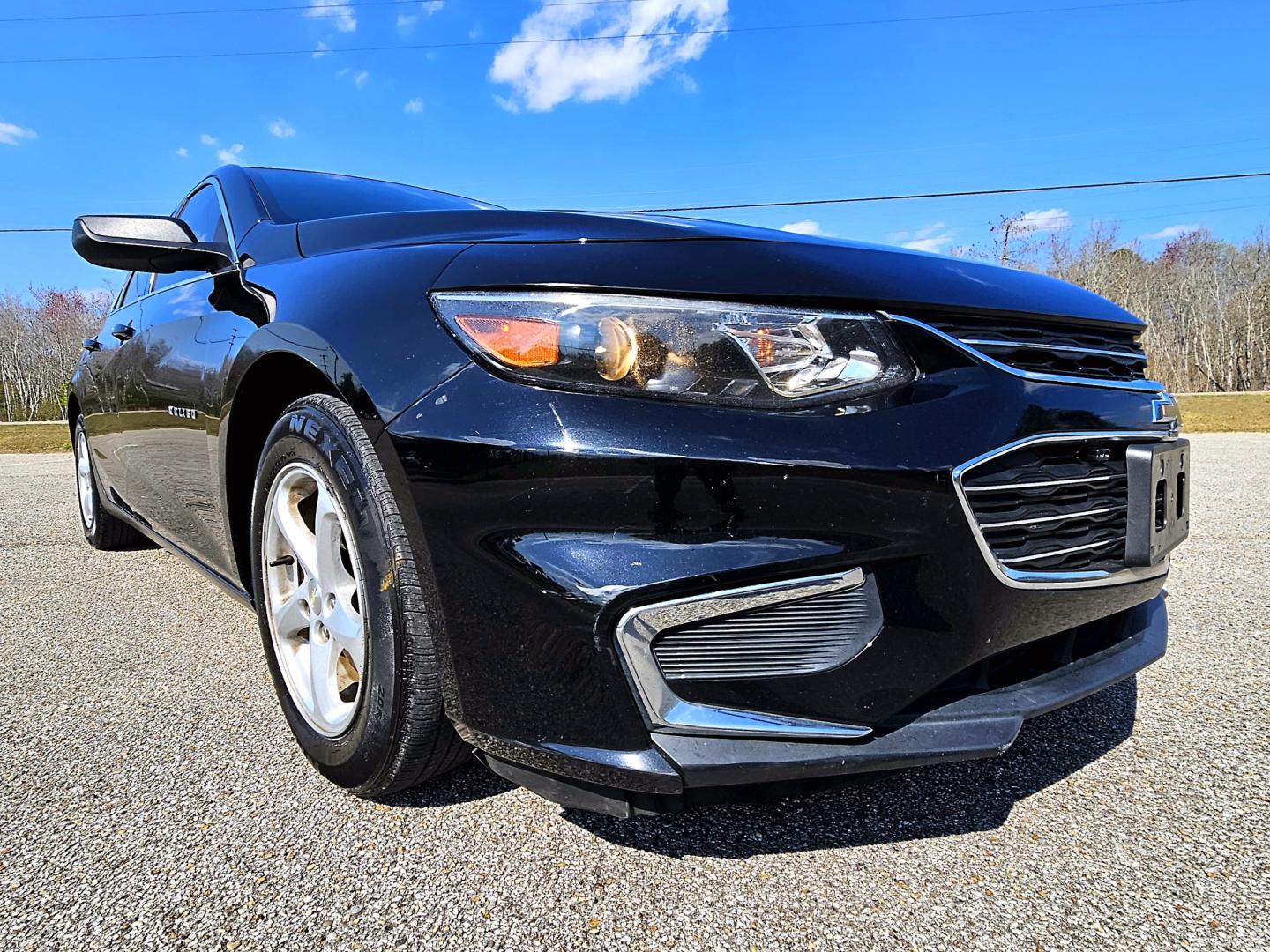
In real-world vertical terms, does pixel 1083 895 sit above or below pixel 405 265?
below

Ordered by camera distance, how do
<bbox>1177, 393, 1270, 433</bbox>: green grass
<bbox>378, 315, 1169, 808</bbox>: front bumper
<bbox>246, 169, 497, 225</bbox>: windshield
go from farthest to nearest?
<bbox>1177, 393, 1270, 433</bbox>: green grass, <bbox>246, 169, 497, 225</bbox>: windshield, <bbox>378, 315, 1169, 808</bbox>: front bumper

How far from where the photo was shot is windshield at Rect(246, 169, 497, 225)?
2283mm

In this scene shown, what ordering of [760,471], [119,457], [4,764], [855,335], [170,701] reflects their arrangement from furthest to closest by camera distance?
[119,457]
[170,701]
[4,764]
[855,335]
[760,471]

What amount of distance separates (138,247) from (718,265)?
170 centimetres

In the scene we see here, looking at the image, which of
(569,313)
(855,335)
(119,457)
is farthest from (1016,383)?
(119,457)

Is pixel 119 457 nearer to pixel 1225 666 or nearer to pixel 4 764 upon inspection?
pixel 4 764

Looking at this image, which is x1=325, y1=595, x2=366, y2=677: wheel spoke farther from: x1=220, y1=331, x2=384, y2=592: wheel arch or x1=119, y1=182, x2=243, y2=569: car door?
x1=119, y1=182, x2=243, y2=569: car door

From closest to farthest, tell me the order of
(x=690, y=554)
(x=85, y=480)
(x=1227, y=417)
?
(x=690, y=554)
(x=85, y=480)
(x=1227, y=417)

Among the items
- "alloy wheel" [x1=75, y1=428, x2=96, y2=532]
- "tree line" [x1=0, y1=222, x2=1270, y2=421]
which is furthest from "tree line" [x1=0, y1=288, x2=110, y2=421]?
"alloy wheel" [x1=75, y1=428, x2=96, y2=532]

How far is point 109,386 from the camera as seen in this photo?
10.4 ft

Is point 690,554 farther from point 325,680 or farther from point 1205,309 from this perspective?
point 1205,309

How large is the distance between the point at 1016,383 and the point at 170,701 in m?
2.14

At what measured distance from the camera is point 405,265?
1476 mm

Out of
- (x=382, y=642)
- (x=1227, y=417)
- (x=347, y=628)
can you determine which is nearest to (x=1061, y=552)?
(x=382, y=642)
